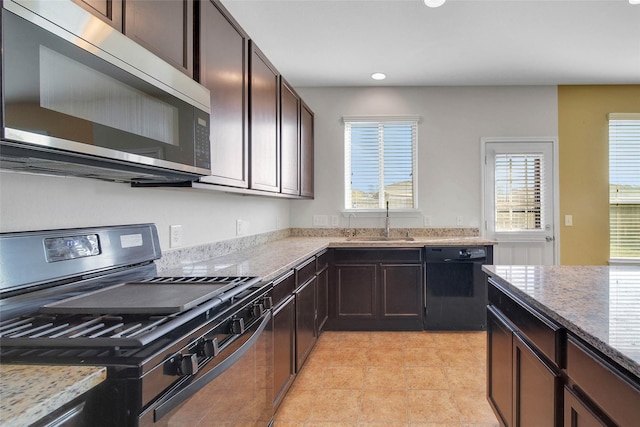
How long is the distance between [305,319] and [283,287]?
2.10 feet

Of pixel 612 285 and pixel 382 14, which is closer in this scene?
pixel 612 285

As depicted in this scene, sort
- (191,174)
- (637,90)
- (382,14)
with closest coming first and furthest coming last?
(191,174) → (382,14) → (637,90)

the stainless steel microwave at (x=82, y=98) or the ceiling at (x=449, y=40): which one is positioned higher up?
the ceiling at (x=449, y=40)

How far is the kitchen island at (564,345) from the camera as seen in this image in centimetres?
84

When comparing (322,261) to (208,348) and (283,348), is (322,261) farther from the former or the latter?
(208,348)

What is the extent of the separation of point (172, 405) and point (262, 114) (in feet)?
6.10

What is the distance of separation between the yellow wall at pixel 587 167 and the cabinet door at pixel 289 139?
3.01 meters

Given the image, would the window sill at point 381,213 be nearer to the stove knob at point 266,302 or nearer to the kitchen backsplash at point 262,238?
the kitchen backsplash at point 262,238

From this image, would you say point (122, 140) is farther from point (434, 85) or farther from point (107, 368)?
point (434, 85)

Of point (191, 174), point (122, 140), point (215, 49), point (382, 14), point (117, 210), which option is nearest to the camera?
point (122, 140)

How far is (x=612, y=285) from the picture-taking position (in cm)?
144

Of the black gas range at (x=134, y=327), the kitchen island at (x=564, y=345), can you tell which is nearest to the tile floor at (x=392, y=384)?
the kitchen island at (x=564, y=345)

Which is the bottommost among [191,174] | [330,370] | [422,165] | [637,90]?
[330,370]

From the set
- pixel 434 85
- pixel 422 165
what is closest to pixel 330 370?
pixel 422 165
